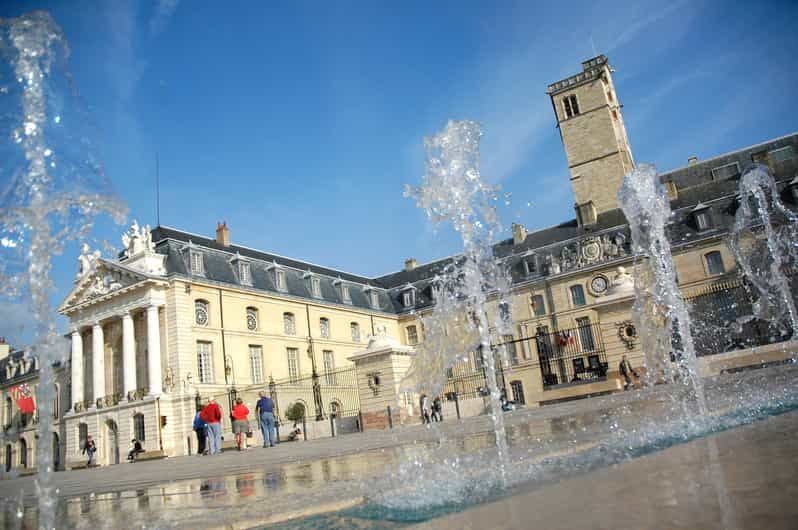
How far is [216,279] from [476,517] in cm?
3729

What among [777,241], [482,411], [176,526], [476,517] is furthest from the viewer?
[777,241]

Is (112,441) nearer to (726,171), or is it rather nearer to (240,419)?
(240,419)

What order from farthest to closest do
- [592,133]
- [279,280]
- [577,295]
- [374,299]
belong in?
[374,299] → [592,133] → [279,280] → [577,295]

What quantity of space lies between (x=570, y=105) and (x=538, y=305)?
66.0 ft

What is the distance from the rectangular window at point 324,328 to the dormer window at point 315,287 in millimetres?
1994

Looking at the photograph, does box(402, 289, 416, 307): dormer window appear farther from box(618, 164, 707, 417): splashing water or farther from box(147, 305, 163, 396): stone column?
box(618, 164, 707, 417): splashing water

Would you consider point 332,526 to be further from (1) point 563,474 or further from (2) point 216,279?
(2) point 216,279

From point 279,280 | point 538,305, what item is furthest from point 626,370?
point 279,280

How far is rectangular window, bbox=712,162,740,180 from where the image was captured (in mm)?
40812

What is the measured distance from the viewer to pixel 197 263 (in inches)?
1439

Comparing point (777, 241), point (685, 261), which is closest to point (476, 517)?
point (777, 241)

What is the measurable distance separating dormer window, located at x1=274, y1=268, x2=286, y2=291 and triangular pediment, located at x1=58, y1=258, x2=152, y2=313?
9590 millimetres

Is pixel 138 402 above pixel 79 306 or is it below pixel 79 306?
below

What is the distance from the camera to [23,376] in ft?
170
